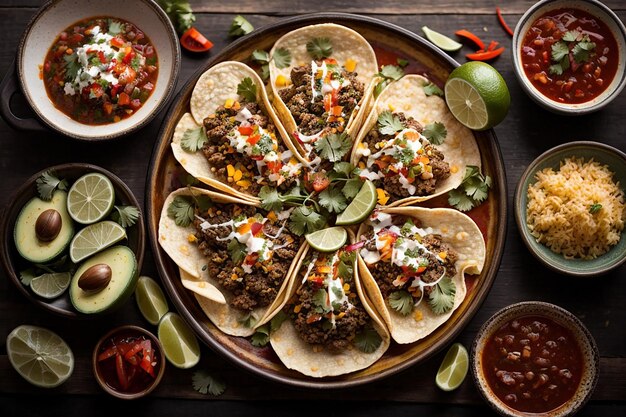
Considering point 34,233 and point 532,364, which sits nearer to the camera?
point 34,233

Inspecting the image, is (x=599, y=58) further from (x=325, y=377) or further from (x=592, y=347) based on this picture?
(x=325, y=377)

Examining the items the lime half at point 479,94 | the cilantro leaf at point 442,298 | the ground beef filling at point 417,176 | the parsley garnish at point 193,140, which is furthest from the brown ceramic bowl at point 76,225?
the lime half at point 479,94

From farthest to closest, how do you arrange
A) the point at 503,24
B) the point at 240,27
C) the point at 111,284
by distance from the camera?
the point at 503,24 < the point at 240,27 < the point at 111,284

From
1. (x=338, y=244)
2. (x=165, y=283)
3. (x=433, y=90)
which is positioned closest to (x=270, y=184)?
(x=338, y=244)

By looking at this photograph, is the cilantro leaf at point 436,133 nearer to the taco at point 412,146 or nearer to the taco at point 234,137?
the taco at point 412,146

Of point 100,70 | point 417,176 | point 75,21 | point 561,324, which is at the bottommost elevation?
point 561,324

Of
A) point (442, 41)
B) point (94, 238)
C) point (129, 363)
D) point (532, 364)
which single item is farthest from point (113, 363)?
point (442, 41)

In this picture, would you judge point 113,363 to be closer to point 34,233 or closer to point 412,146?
point 34,233
